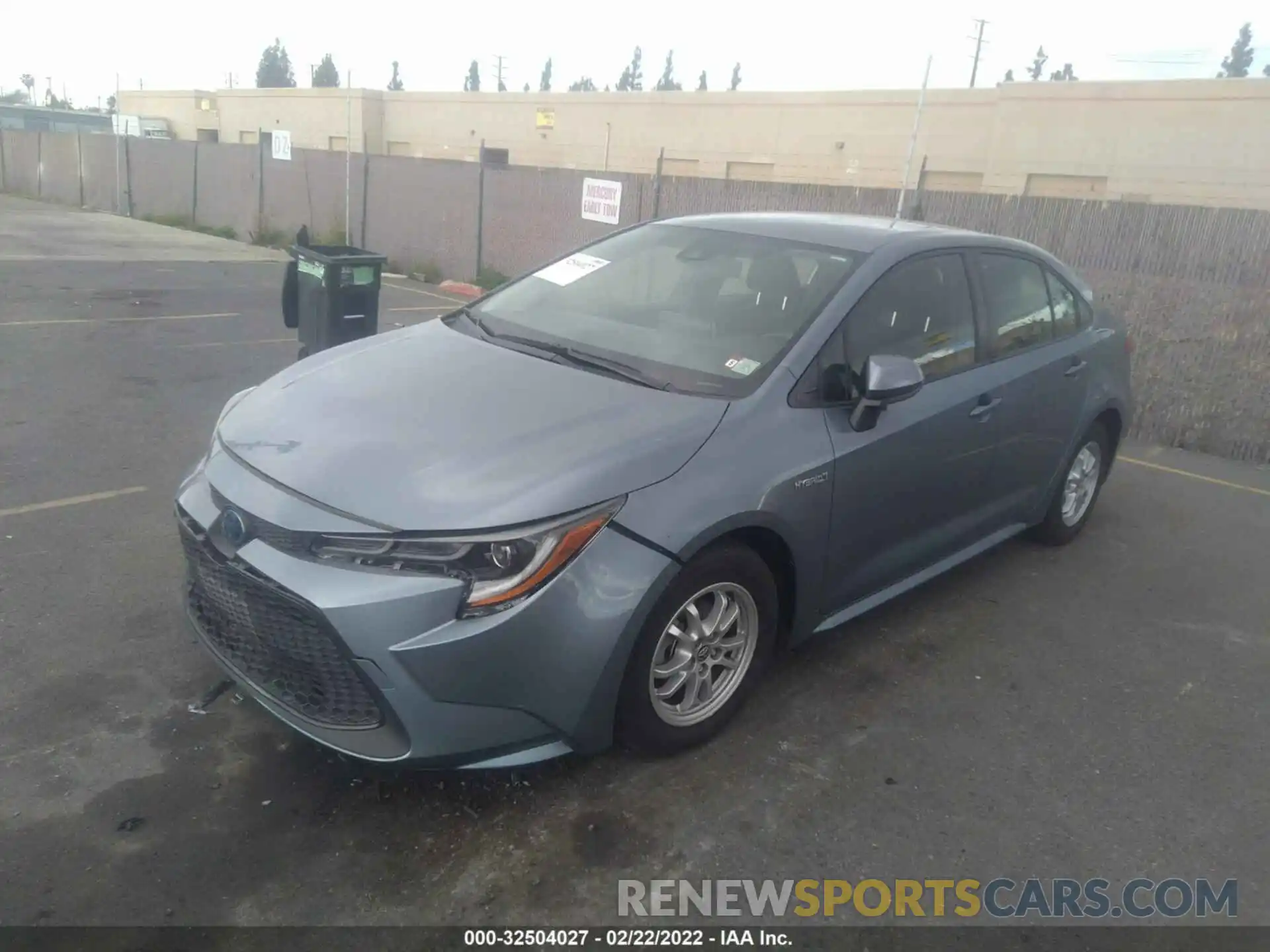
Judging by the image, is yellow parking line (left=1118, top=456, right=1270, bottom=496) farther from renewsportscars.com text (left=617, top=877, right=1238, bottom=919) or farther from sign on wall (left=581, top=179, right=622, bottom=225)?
sign on wall (left=581, top=179, right=622, bottom=225)

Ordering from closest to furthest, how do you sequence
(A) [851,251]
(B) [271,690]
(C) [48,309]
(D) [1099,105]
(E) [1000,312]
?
(B) [271,690]
(A) [851,251]
(E) [1000,312]
(C) [48,309]
(D) [1099,105]

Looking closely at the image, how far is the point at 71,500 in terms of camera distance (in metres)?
5.17

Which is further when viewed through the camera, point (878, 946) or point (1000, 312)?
point (1000, 312)

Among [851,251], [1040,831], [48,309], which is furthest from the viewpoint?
[48,309]

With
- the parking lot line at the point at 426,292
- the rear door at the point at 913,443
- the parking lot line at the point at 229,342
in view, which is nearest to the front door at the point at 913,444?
the rear door at the point at 913,443

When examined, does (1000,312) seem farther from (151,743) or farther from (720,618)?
(151,743)

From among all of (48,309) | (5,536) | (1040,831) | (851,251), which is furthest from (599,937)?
(48,309)

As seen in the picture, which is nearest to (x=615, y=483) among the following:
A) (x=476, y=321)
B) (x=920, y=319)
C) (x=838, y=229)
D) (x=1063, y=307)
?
→ (x=476, y=321)

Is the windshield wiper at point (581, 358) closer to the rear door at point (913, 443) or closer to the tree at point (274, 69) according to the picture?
the rear door at point (913, 443)

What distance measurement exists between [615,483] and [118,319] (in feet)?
31.9

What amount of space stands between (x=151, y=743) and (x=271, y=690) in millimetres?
627

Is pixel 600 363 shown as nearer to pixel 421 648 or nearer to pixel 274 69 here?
pixel 421 648

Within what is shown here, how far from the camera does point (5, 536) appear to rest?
15.3 feet

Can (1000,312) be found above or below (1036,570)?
above
